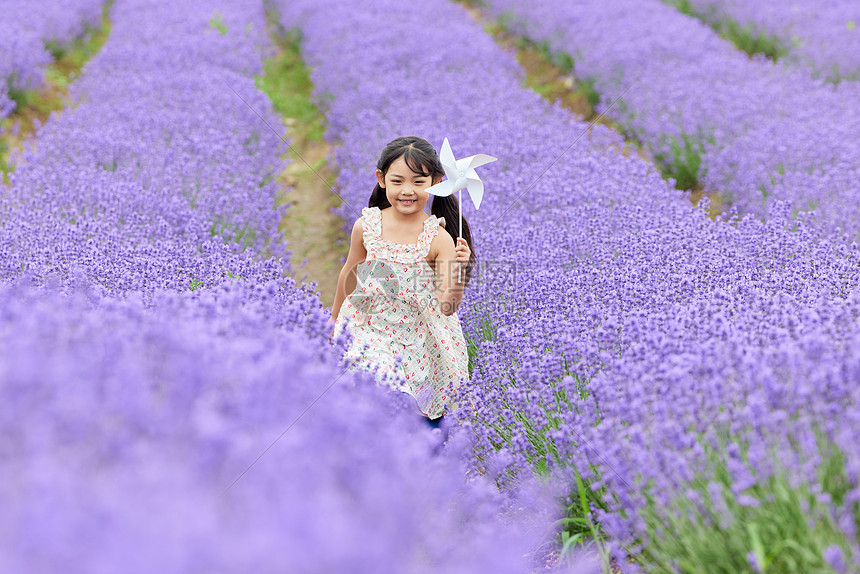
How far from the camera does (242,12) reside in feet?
33.2

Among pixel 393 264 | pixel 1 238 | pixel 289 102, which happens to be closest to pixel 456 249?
pixel 393 264

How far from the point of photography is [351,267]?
330cm

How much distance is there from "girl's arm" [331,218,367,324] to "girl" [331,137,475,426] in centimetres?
2

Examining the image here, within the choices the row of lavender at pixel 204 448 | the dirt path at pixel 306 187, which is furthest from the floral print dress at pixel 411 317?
the dirt path at pixel 306 187

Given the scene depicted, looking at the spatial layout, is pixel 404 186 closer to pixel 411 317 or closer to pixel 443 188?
pixel 443 188

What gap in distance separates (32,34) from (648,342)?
24.3 feet

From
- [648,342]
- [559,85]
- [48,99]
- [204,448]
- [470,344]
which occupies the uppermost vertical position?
[204,448]

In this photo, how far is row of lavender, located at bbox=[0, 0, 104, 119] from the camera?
21.6 ft

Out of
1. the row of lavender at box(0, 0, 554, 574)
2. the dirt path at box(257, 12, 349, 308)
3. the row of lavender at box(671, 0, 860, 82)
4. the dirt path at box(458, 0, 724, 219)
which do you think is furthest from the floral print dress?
the row of lavender at box(671, 0, 860, 82)

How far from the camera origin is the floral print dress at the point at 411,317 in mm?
3084

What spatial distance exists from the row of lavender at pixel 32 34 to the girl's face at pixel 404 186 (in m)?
4.30

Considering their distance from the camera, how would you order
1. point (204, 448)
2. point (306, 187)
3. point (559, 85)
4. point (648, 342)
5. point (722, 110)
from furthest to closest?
point (559, 85) < point (306, 187) < point (722, 110) < point (648, 342) < point (204, 448)

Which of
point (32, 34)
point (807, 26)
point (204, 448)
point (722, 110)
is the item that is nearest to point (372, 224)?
point (204, 448)

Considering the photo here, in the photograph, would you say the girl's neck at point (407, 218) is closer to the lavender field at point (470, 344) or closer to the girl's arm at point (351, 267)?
the girl's arm at point (351, 267)
